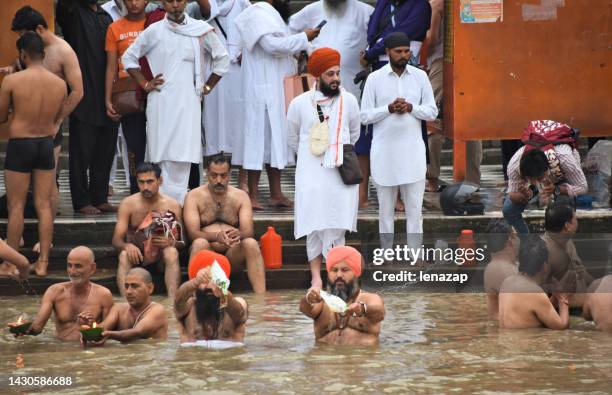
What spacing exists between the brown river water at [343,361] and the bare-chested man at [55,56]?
2.01 metres

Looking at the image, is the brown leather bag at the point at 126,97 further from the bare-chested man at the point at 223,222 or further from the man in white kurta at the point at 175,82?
the bare-chested man at the point at 223,222

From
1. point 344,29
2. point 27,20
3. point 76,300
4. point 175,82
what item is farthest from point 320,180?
point 27,20

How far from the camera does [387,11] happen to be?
14.9m

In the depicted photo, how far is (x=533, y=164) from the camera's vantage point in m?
13.6

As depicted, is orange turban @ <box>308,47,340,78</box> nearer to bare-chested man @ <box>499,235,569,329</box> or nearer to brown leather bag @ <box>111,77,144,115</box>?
brown leather bag @ <box>111,77,144,115</box>

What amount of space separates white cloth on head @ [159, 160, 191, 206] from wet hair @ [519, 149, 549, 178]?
10.3 ft

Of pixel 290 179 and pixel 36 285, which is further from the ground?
pixel 290 179

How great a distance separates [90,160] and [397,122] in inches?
119

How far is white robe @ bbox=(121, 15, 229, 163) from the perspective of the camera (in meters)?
14.4

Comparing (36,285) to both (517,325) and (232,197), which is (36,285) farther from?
(517,325)

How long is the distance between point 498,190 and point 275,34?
10.1 ft

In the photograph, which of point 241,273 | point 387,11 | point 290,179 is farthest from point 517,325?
point 290,179

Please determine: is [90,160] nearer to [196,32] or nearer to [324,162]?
[196,32]

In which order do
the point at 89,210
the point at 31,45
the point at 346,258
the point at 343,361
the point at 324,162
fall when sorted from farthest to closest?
the point at 89,210 < the point at 324,162 < the point at 31,45 < the point at 346,258 < the point at 343,361
